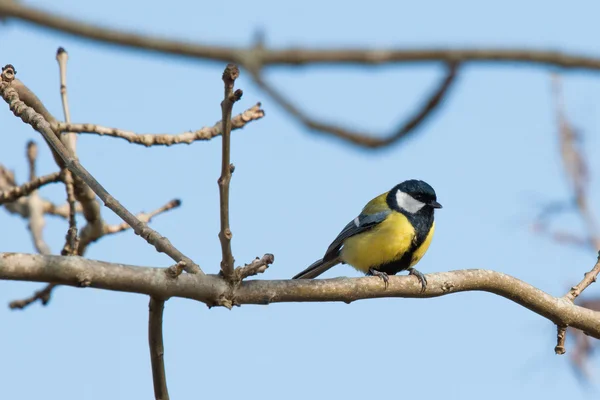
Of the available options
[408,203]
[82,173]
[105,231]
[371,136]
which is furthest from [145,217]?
[371,136]

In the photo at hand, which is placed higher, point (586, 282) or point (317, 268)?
point (317, 268)

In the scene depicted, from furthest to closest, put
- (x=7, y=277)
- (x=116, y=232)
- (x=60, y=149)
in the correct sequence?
(x=116, y=232) < (x=60, y=149) < (x=7, y=277)

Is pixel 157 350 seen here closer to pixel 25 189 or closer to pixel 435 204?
pixel 25 189

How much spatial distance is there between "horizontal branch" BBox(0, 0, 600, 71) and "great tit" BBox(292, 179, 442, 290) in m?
4.77

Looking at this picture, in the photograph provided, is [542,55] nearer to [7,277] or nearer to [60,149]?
[7,277]

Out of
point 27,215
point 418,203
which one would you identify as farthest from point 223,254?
point 418,203

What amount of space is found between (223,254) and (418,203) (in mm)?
3522

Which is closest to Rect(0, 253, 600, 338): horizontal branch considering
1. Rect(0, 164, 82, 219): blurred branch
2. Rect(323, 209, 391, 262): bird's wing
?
Rect(323, 209, 391, 262): bird's wing

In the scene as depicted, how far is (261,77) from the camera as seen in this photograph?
1008 mm

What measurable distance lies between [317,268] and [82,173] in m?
3.00

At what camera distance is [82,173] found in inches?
133

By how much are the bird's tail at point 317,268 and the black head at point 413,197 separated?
0.64 m

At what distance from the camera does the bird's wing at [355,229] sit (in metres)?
6.07

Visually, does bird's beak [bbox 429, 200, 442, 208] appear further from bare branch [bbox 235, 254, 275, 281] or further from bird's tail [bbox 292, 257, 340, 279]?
bare branch [bbox 235, 254, 275, 281]
